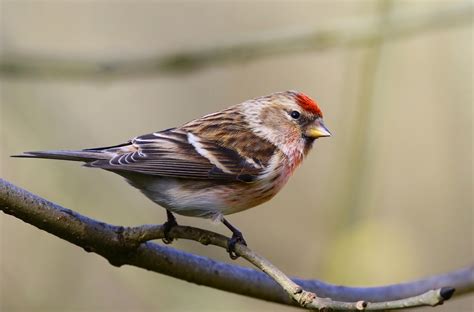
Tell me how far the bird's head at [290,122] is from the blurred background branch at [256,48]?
0.62 meters

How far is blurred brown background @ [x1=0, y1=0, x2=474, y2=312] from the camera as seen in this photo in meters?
5.66

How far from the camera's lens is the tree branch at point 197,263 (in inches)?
122

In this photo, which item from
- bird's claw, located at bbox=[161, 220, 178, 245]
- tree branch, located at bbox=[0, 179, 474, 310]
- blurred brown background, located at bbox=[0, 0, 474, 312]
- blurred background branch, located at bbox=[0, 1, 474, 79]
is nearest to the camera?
tree branch, located at bbox=[0, 179, 474, 310]

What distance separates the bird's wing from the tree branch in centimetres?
58

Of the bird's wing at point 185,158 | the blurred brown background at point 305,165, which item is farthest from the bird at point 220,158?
the blurred brown background at point 305,165

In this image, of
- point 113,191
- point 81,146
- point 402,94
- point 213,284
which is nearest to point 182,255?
point 213,284

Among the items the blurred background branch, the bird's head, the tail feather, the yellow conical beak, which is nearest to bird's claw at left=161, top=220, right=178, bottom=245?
the tail feather

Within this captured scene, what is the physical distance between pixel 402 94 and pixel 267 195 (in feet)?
12.9

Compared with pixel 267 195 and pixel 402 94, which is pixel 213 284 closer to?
pixel 267 195

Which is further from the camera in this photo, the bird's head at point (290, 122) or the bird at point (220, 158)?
the bird's head at point (290, 122)

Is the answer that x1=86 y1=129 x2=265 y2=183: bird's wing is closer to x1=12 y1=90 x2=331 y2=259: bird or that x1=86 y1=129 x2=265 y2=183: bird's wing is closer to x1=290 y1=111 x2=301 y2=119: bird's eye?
x1=12 y1=90 x2=331 y2=259: bird

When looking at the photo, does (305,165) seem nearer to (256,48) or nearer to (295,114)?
(256,48)

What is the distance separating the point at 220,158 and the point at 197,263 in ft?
2.77

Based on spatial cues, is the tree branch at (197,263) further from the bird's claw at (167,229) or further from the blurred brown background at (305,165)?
the blurred brown background at (305,165)
